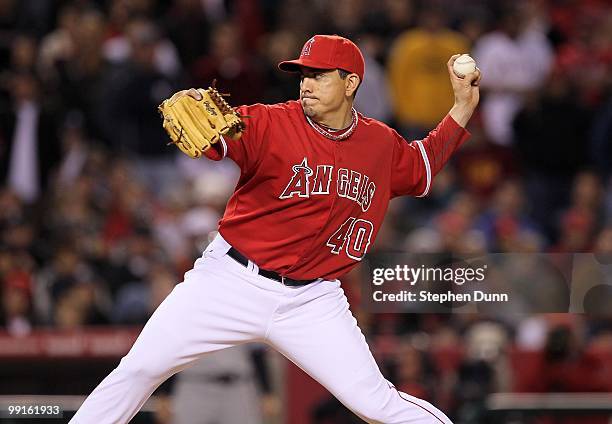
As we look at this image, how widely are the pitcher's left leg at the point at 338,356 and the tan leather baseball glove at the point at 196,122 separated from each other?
0.75 m

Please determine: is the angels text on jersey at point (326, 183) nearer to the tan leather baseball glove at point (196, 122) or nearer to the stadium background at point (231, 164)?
the tan leather baseball glove at point (196, 122)

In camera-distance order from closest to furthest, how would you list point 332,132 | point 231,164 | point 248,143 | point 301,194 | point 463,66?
point 248,143 → point 301,194 → point 332,132 → point 463,66 → point 231,164

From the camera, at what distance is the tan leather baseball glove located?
4828 millimetres

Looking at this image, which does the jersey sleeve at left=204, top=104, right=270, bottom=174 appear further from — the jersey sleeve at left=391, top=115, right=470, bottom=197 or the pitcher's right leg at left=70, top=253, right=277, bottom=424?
the jersey sleeve at left=391, top=115, right=470, bottom=197

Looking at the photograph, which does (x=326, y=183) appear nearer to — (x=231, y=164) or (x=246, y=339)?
(x=246, y=339)

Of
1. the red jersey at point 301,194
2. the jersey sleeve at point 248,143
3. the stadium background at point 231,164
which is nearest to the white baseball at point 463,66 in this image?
the red jersey at point 301,194

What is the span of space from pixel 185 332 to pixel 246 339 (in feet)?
0.89

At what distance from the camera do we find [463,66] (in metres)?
5.57

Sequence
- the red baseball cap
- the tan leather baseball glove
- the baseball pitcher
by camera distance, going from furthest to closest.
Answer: the red baseball cap < the baseball pitcher < the tan leather baseball glove

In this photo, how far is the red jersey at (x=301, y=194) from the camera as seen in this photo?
5086mm

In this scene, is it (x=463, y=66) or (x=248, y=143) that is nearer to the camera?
(x=248, y=143)

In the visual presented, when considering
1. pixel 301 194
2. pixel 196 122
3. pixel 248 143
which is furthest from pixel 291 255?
pixel 196 122

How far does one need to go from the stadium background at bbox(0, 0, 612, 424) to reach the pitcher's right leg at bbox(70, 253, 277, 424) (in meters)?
3.22

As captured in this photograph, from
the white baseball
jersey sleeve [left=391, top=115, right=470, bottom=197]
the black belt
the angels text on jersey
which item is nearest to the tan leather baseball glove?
the angels text on jersey
